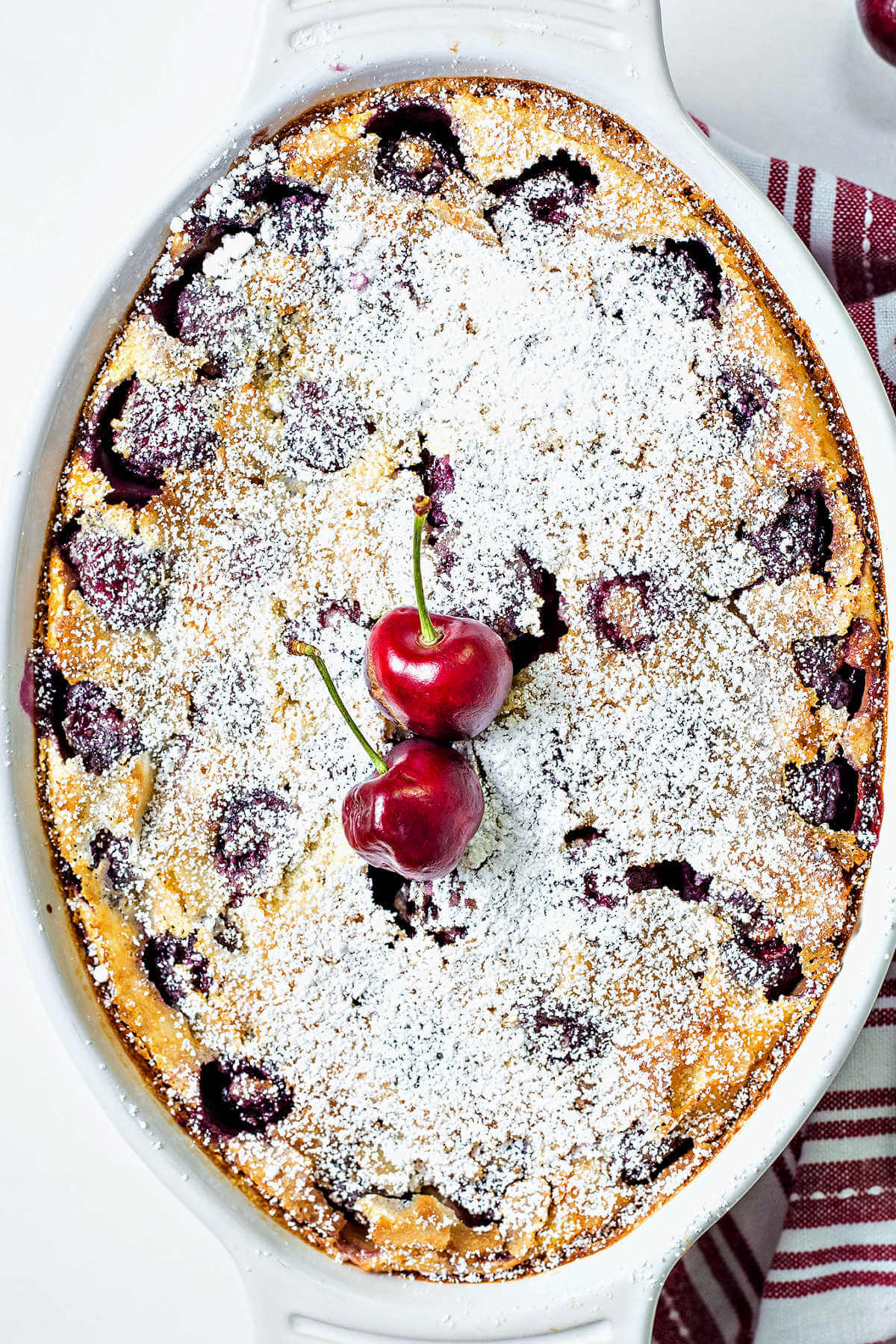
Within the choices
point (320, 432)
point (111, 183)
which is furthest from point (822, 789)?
point (111, 183)

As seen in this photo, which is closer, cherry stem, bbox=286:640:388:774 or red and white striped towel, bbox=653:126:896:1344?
cherry stem, bbox=286:640:388:774

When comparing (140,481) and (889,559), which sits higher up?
(140,481)

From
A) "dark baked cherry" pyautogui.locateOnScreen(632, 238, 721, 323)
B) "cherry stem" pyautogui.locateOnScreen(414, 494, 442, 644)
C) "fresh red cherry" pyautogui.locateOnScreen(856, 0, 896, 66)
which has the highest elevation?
"fresh red cherry" pyautogui.locateOnScreen(856, 0, 896, 66)

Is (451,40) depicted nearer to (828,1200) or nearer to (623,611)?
(623,611)

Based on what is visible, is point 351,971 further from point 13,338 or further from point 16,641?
point 13,338

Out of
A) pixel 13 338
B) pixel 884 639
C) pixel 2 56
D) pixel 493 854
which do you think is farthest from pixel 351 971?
pixel 2 56

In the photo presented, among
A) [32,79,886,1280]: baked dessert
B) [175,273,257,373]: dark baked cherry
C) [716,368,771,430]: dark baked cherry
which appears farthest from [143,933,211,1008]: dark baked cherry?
[716,368,771,430]: dark baked cherry

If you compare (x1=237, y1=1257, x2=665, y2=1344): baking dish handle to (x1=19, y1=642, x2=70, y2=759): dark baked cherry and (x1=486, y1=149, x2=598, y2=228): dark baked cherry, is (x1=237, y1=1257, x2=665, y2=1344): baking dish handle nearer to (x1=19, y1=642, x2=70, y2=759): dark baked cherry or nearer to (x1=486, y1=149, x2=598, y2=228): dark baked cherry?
(x1=19, y1=642, x2=70, y2=759): dark baked cherry
